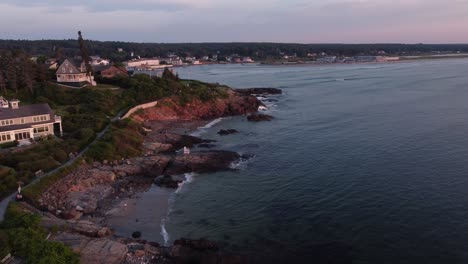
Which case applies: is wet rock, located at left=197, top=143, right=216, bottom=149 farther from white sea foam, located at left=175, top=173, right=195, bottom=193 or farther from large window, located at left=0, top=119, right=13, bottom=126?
large window, located at left=0, top=119, right=13, bottom=126

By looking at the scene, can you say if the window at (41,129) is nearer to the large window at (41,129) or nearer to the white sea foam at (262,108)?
the large window at (41,129)

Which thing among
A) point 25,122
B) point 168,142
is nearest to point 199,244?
point 168,142

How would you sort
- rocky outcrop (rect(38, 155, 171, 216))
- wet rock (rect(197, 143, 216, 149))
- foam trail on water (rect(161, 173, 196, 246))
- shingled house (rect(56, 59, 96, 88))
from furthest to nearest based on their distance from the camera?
shingled house (rect(56, 59, 96, 88)) < wet rock (rect(197, 143, 216, 149)) < rocky outcrop (rect(38, 155, 171, 216)) < foam trail on water (rect(161, 173, 196, 246))

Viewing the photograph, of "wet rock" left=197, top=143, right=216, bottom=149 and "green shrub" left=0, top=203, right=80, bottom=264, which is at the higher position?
"green shrub" left=0, top=203, right=80, bottom=264

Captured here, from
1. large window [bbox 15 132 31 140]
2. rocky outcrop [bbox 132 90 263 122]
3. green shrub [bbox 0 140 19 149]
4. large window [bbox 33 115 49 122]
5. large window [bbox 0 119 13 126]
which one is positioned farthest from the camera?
rocky outcrop [bbox 132 90 263 122]

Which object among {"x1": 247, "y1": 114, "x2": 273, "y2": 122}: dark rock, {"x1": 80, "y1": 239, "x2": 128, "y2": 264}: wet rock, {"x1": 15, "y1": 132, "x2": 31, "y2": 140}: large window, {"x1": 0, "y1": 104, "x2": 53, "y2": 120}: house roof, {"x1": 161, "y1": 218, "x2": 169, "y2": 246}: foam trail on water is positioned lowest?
{"x1": 161, "y1": 218, "x2": 169, "y2": 246}: foam trail on water

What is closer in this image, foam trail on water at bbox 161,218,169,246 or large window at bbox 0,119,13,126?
foam trail on water at bbox 161,218,169,246

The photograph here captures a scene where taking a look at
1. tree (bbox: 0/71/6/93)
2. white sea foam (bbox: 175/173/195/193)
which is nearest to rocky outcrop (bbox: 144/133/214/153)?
white sea foam (bbox: 175/173/195/193)
